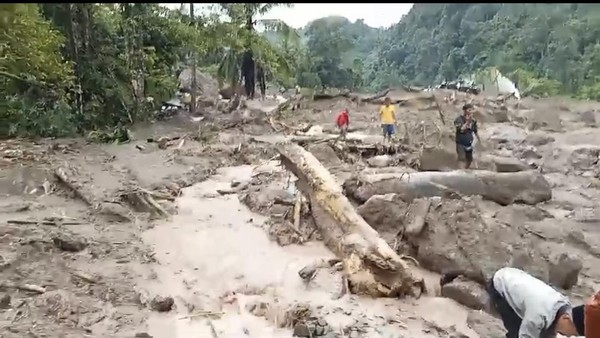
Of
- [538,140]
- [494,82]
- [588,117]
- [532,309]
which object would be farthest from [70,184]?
[494,82]

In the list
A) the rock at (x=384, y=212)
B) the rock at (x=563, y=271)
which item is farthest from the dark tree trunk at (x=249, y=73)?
the rock at (x=563, y=271)

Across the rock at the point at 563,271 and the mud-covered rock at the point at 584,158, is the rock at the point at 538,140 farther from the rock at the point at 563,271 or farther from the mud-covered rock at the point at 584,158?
the rock at the point at 563,271

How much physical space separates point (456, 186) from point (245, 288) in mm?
4277

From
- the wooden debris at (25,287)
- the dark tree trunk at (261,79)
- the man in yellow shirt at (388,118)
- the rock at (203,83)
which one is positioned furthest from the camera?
the rock at (203,83)

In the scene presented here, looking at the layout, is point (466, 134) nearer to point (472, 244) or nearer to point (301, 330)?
point (472, 244)

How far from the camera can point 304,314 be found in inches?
223

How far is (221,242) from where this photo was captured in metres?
8.50

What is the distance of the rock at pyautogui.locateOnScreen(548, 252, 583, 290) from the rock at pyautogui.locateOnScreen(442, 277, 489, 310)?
2.95ft

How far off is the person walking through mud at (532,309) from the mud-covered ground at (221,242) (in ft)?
4.92

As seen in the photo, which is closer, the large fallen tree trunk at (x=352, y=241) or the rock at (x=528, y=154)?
the large fallen tree trunk at (x=352, y=241)

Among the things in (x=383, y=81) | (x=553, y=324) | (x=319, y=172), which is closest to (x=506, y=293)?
(x=553, y=324)

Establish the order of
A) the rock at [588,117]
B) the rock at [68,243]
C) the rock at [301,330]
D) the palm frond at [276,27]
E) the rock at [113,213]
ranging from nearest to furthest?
1. the rock at [301,330]
2. the rock at [68,243]
3. the rock at [113,213]
4. the rock at [588,117]
5. the palm frond at [276,27]

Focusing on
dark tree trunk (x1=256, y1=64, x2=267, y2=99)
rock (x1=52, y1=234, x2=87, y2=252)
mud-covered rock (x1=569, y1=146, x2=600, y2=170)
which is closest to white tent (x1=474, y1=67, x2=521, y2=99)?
dark tree trunk (x1=256, y1=64, x2=267, y2=99)

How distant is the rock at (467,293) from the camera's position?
6082mm
